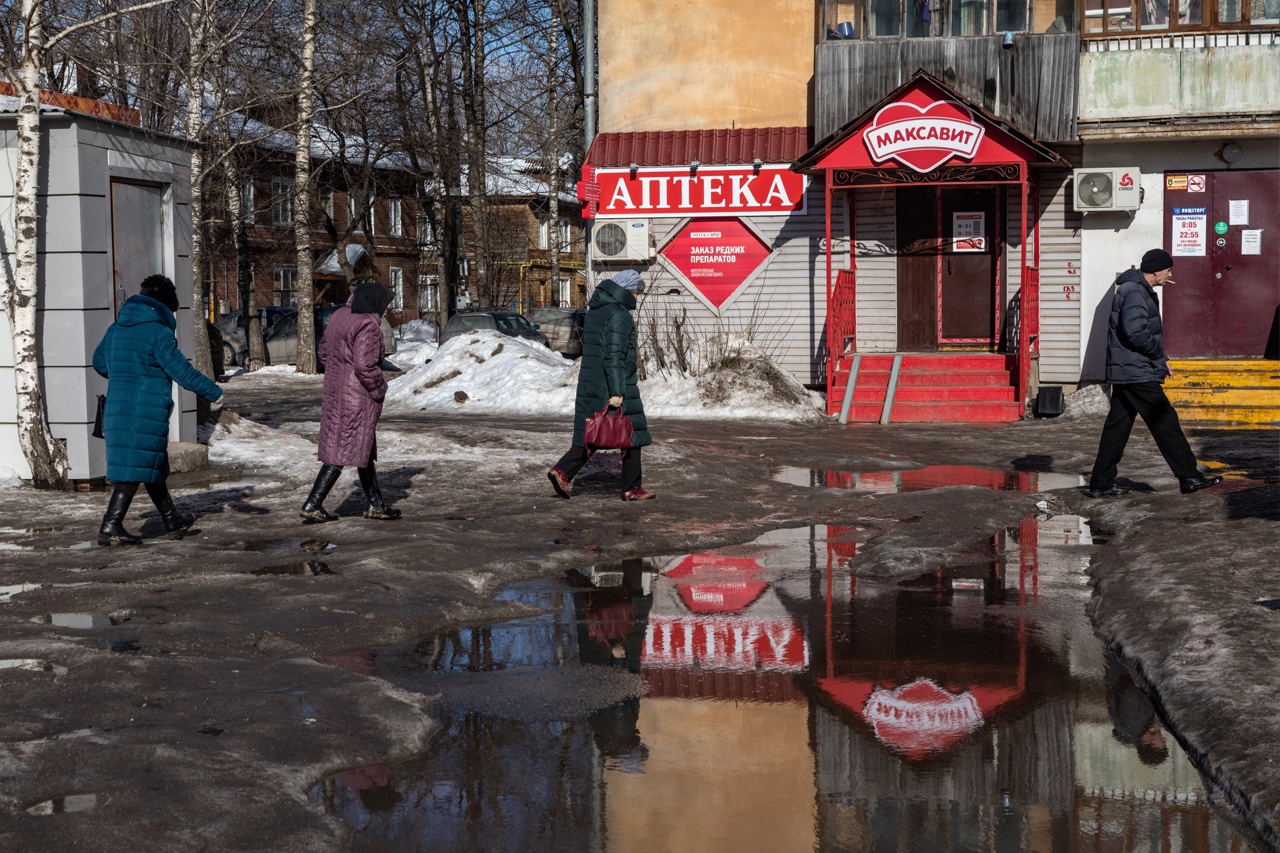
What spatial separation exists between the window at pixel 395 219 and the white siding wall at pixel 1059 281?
39372 mm

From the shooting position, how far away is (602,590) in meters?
7.25

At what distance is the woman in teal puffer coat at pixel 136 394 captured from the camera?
27.0ft

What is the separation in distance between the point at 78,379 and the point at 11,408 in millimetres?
642

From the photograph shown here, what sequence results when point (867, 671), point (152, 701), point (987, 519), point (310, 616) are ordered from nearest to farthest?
point (152, 701) < point (867, 671) < point (310, 616) < point (987, 519)

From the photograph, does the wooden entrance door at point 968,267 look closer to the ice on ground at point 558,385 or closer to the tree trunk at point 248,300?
the ice on ground at point 558,385

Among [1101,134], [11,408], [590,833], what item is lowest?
[590,833]

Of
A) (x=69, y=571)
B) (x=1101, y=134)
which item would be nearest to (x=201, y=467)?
(x=69, y=571)

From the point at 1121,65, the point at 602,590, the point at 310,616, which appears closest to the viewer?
the point at 310,616

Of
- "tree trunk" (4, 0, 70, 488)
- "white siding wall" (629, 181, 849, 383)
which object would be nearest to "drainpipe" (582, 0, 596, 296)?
"white siding wall" (629, 181, 849, 383)

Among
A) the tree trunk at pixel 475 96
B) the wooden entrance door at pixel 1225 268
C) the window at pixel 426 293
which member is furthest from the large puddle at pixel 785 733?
the window at pixel 426 293

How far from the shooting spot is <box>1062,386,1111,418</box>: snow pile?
56.3ft

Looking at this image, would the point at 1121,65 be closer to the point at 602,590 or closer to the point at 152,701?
Result: the point at 602,590

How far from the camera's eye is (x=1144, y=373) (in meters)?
9.67

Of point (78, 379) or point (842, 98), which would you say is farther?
point (842, 98)
